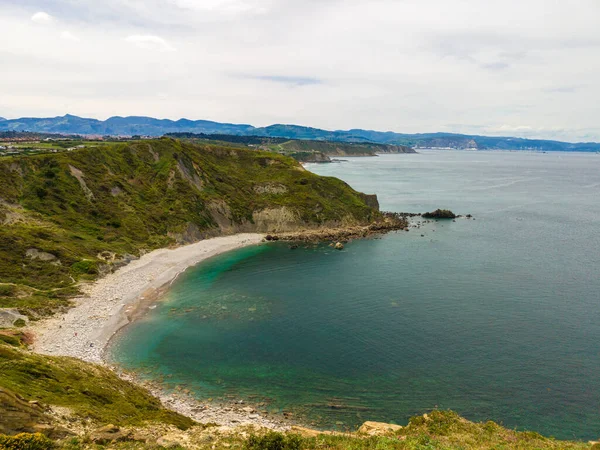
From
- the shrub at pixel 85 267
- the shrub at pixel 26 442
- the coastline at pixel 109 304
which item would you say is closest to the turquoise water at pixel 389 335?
the coastline at pixel 109 304

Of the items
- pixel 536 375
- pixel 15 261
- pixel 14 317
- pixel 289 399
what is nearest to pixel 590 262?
pixel 536 375

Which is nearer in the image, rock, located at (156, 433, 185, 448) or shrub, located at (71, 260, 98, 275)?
rock, located at (156, 433, 185, 448)

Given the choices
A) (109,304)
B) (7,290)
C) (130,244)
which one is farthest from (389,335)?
(130,244)

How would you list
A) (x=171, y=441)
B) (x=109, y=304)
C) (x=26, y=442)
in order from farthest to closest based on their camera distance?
(x=109, y=304), (x=171, y=441), (x=26, y=442)

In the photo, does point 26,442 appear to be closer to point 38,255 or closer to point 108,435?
point 108,435

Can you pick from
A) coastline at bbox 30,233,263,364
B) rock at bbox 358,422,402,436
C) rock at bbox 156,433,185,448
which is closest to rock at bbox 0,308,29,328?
coastline at bbox 30,233,263,364

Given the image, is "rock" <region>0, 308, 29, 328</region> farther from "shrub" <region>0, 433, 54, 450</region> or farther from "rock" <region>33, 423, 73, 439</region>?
"shrub" <region>0, 433, 54, 450</region>

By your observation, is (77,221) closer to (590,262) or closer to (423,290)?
(423,290)
